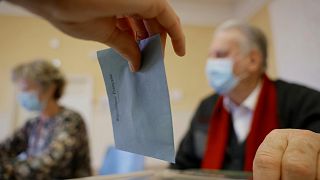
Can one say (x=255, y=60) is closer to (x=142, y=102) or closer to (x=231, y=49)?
(x=231, y=49)

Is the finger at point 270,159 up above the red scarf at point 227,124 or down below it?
above

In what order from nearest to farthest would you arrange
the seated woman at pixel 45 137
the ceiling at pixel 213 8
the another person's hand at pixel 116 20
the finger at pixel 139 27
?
the another person's hand at pixel 116 20
the finger at pixel 139 27
the ceiling at pixel 213 8
the seated woman at pixel 45 137

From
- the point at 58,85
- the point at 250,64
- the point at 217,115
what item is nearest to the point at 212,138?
the point at 217,115

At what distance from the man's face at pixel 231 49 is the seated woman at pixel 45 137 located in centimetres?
55

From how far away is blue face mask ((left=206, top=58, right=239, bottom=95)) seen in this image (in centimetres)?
97

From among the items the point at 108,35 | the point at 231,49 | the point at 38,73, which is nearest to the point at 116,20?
the point at 108,35

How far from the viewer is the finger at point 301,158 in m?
0.24

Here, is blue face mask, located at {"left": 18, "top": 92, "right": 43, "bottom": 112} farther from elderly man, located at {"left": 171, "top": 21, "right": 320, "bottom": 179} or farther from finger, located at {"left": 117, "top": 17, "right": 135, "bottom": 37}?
finger, located at {"left": 117, "top": 17, "right": 135, "bottom": 37}

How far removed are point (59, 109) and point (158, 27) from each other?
3.06ft

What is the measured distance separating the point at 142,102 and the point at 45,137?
31.7 inches

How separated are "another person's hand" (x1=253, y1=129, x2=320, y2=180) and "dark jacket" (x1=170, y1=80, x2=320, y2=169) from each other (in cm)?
17

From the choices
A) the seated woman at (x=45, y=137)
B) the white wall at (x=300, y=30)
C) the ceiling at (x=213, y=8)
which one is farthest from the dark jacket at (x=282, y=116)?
the seated woman at (x=45, y=137)

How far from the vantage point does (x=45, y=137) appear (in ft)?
3.24

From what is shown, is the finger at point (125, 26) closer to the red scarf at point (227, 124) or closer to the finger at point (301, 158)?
the finger at point (301, 158)
